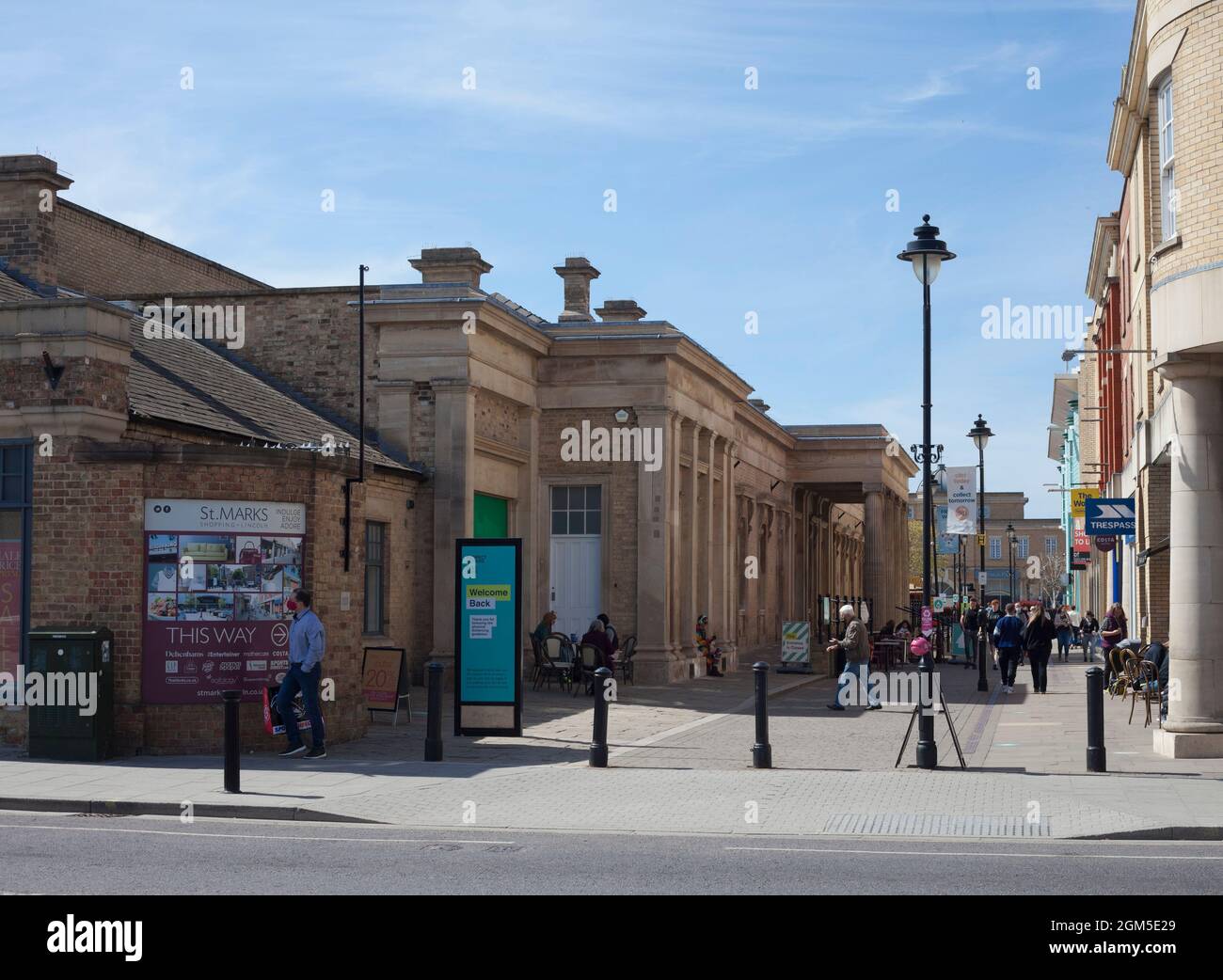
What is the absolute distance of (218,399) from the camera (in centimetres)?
2356

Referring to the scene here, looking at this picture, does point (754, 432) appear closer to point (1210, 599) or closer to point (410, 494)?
point (410, 494)

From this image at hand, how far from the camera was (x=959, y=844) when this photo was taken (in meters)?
11.3

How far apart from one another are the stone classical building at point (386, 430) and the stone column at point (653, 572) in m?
0.05

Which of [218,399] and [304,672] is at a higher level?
[218,399]

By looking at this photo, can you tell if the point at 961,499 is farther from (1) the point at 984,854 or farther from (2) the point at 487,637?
(1) the point at 984,854

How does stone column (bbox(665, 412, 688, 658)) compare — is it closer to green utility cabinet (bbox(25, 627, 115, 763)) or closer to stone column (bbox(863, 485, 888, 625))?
green utility cabinet (bbox(25, 627, 115, 763))

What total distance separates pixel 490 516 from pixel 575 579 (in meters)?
3.03

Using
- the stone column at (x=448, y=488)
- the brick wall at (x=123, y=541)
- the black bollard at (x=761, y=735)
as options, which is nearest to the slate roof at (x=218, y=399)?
the stone column at (x=448, y=488)

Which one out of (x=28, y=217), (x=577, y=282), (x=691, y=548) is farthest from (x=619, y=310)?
(x=28, y=217)

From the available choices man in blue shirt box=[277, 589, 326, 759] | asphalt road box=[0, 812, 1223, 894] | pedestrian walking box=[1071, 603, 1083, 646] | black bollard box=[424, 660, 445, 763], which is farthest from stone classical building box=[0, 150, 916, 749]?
pedestrian walking box=[1071, 603, 1083, 646]

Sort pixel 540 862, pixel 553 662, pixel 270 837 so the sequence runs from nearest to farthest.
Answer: pixel 540 862 → pixel 270 837 → pixel 553 662

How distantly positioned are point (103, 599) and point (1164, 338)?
1216 cm

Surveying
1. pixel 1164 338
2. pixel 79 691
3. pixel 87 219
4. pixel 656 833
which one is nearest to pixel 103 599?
pixel 79 691

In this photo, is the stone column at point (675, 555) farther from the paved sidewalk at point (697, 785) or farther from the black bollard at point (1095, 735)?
Answer: the black bollard at point (1095, 735)
